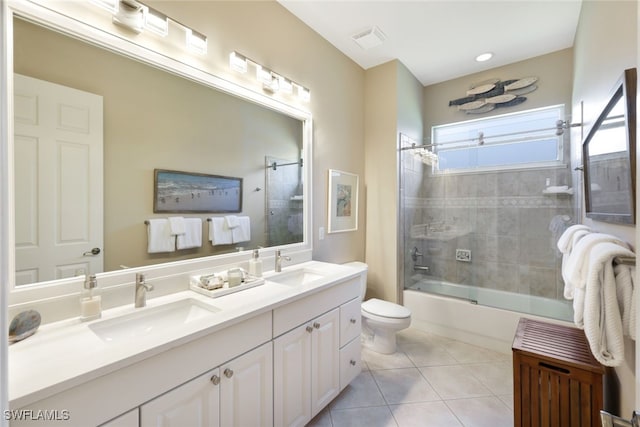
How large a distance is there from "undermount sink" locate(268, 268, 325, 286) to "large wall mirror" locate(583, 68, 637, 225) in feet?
4.99

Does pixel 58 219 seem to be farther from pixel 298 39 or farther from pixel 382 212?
pixel 382 212

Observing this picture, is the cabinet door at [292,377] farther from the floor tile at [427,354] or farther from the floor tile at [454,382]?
the floor tile at [427,354]

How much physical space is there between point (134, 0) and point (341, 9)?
146cm

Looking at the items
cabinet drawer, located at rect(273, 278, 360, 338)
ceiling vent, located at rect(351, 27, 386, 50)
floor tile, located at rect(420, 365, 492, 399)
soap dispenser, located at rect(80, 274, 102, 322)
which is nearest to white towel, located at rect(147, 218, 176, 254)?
soap dispenser, located at rect(80, 274, 102, 322)

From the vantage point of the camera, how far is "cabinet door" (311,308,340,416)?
1528mm

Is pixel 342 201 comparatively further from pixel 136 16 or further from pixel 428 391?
pixel 136 16

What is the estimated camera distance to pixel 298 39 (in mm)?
2160

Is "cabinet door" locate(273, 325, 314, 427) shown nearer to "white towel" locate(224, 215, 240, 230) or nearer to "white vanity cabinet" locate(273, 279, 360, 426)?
"white vanity cabinet" locate(273, 279, 360, 426)

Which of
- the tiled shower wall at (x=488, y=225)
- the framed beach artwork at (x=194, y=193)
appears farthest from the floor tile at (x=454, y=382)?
the framed beach artwork at (x=194, y=193)

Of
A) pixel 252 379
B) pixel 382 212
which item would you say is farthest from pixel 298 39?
pixel 252 379

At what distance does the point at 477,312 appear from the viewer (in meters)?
2.56

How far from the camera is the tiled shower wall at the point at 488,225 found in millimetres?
2635

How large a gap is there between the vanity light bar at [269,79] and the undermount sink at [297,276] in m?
1.31

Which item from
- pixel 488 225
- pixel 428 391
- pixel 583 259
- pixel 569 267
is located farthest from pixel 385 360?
pixel 488 225
